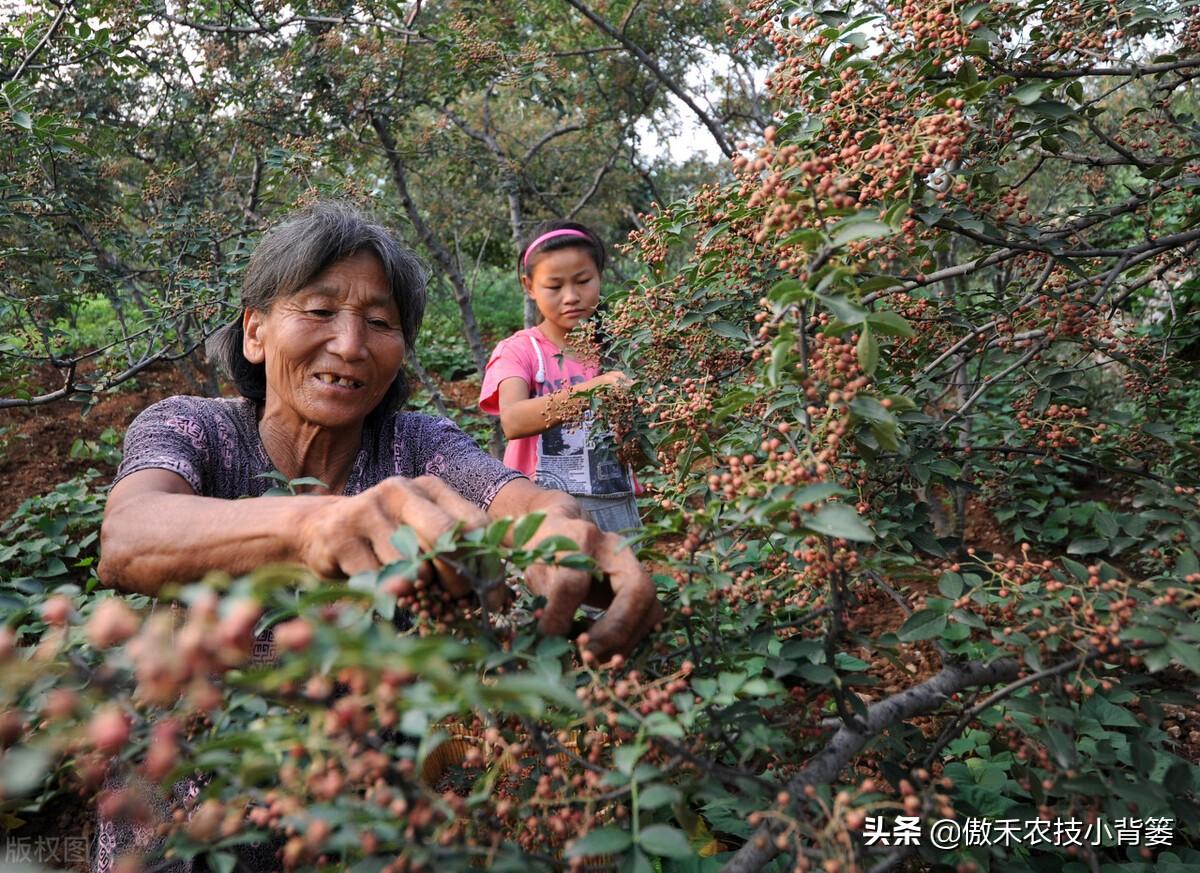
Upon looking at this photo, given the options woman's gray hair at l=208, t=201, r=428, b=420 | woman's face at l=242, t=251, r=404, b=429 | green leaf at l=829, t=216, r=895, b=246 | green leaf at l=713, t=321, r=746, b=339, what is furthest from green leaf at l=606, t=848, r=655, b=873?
woman's gray hair at l=208, t=201, r=428, b=420

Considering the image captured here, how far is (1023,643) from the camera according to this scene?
122 centimetres

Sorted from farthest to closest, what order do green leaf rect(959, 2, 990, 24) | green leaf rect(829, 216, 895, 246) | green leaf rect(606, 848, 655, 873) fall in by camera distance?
green leaf rect(959, 2, 990, 24) < green leaf rect(829, 216, 895, 246) < green leaf rect(606, 848, 655, 873)

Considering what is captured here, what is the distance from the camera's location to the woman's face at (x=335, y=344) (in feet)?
6.11

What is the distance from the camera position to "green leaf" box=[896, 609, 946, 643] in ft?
4.42

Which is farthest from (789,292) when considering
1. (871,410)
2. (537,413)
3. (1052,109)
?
(537,413)

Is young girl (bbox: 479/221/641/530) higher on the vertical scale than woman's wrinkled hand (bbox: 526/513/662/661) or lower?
higher

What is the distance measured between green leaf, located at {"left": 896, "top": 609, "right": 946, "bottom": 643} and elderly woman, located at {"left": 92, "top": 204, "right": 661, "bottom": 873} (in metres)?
0.47

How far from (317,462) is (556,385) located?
124 cm

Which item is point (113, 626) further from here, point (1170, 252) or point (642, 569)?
point (1170, 252)

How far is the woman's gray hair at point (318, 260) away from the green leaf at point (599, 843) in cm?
145

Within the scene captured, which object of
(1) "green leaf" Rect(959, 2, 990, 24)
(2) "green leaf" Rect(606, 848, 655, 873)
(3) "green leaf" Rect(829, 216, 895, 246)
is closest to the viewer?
(2) "green leaf" Rect(606, 848, 655, 873)

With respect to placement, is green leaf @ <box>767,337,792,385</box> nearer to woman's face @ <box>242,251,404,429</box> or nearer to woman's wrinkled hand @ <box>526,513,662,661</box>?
woman's wrinkled hand @ <box>526,513,662,661</box>

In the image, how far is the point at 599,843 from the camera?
83cm

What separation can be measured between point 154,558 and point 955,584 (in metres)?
1.34
